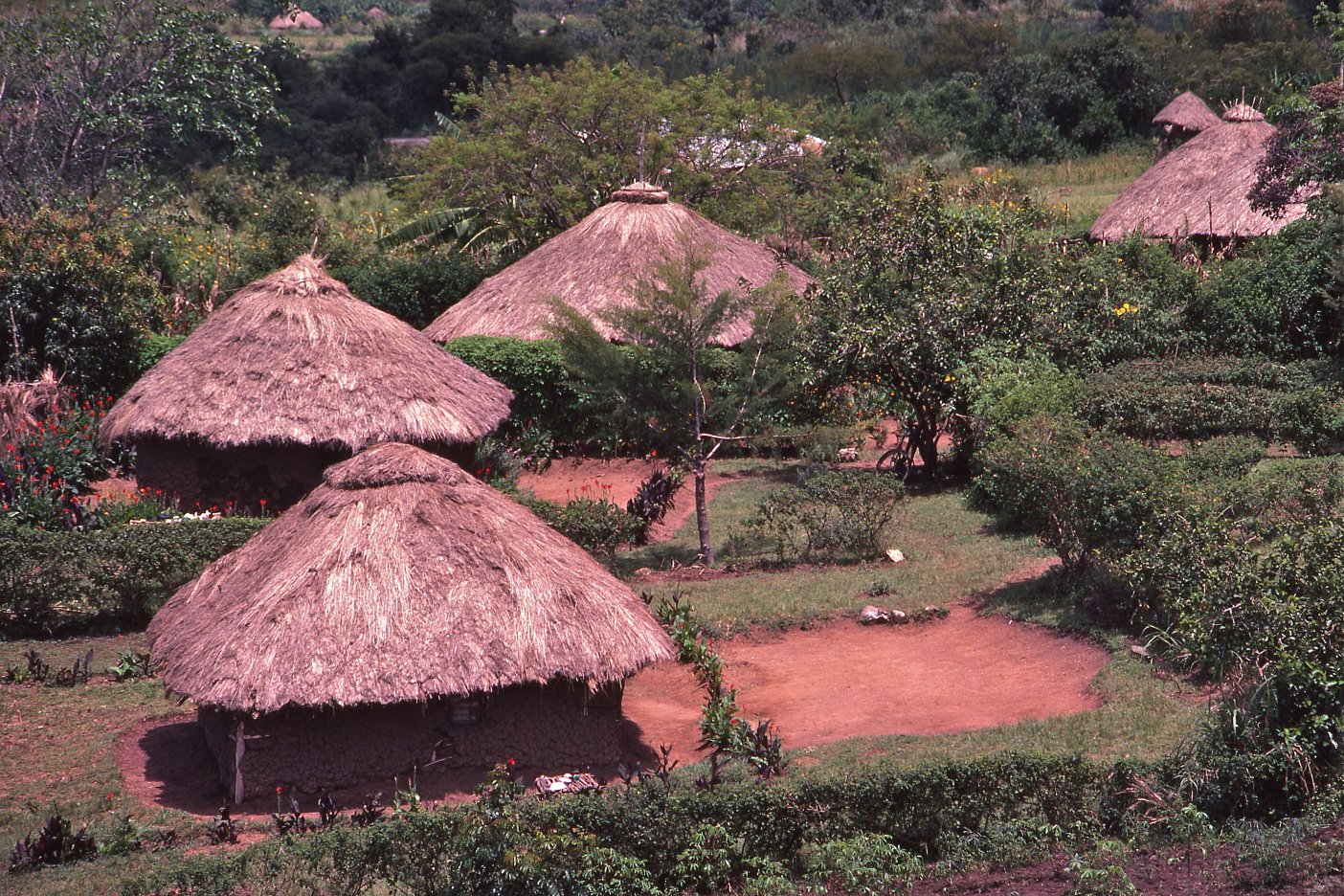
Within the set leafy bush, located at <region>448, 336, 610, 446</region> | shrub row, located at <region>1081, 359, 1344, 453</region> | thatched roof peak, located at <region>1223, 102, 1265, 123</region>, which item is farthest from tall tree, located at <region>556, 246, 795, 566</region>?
thatched roof peak, located at <region>1223, 102, 1265, 123</region>

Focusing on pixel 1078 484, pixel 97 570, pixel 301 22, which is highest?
pixel 301 22

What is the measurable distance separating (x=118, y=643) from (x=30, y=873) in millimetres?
5851

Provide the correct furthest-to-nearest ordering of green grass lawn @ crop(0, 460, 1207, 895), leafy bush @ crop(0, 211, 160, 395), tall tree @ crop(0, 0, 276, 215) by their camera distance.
Result: tall tree @ crop(0, 0, 276, 215), leafy bush @ crop(0, 211, 160, 395), green grass lawn @ crop(0, 460, 1207, 895)

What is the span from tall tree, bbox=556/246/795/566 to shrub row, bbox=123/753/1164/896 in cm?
769

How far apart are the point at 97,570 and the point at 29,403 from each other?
7474 millimetres

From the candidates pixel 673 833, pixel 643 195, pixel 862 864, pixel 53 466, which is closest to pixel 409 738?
pixel 673 833

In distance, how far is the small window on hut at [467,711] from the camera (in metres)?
11.5

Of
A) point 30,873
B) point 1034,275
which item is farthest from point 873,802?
point 1034,275

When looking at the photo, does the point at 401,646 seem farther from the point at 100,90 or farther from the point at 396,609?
the point at 100,90

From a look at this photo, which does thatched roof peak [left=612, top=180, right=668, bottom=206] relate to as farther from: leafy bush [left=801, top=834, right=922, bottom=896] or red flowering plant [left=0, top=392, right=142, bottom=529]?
leafy bush [left=801, top=834, right=922, bottom=896]

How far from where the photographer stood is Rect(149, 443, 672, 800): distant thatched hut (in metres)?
10.9

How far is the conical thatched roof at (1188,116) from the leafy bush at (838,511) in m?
23.3

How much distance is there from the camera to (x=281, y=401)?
1816 centimetres

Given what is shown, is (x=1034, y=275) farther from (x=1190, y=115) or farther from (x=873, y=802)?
(x=1190, y=115)
